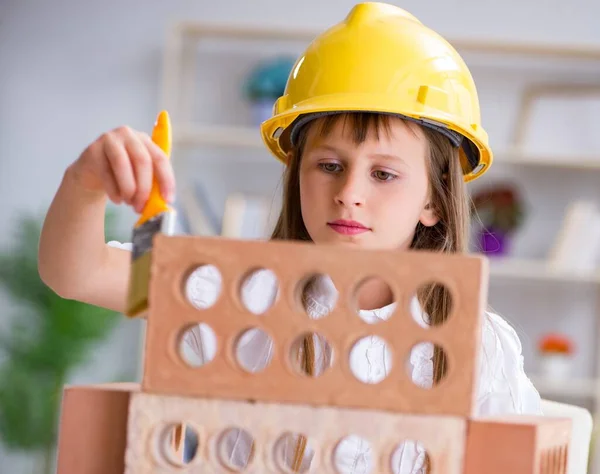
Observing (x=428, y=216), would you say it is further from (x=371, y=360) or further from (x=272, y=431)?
(x=272, y=431)

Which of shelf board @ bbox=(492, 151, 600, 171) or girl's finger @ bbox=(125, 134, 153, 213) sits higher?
shelf board @ bbox=(492, 151, 600, 171)

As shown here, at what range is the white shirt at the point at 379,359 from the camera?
103 centimetres

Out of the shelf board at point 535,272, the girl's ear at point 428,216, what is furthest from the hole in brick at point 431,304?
the shelf board at point 535,272

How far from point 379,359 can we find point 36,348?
6.99ft

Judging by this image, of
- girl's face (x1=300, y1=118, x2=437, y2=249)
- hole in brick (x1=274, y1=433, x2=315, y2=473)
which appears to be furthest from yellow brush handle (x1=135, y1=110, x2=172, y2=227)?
girl's face (x1=300, y1=118, x2=437, y2=249)

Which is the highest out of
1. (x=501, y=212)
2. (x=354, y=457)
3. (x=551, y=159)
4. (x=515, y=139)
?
(x=515, y=139)

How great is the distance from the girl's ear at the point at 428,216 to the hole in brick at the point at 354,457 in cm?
32

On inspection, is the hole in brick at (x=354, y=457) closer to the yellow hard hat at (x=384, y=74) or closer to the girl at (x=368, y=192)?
the girl at (x=368, y=192)

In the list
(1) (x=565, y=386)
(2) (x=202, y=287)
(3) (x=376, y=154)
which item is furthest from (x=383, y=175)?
(1) (x=565, y=386)

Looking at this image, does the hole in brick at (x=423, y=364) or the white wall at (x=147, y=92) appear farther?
the white wall at (x=147, y=92)

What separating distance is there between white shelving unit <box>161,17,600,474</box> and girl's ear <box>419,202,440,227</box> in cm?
184

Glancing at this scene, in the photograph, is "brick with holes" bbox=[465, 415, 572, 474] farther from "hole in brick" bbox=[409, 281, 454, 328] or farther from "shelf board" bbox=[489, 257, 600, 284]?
"shelf board" bbox=[489, 257, 600, 284]

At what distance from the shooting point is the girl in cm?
97

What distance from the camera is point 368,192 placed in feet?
3.60
